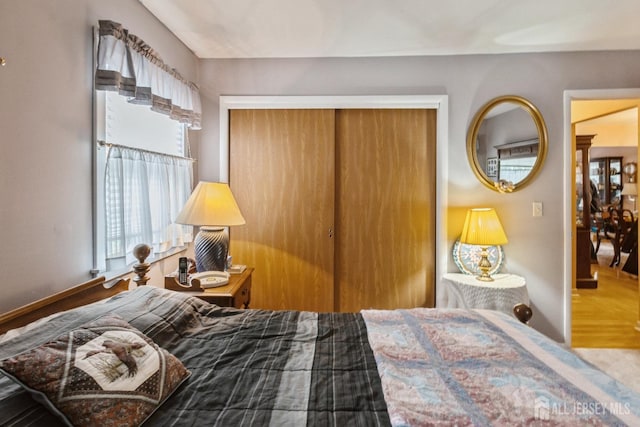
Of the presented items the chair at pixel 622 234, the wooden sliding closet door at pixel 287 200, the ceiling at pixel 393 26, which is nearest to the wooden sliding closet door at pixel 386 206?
the wooden sliding closet door at pixel 287 200

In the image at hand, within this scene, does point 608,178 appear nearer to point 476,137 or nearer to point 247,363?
point 476,137

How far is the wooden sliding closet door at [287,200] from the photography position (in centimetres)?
293

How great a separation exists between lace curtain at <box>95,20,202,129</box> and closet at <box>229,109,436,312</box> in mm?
669

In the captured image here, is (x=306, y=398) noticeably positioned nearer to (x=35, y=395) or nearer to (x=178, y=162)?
(x=35, y=395)

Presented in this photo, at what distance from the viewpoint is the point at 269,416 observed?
2.93ft

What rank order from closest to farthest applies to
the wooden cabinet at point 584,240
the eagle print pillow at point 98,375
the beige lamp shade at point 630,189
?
the eagle print pillow at point 98,375 → the wooden cabinet at point 584,240 → the beige lamp shade at point 630,189

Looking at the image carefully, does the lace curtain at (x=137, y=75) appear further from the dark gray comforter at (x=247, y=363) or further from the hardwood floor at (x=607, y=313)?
the hardwood floor at (x=607, y=313)

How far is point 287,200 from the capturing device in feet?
9.66

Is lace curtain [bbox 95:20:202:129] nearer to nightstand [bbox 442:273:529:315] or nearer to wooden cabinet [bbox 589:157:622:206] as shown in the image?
nightstand [bbox 442:273:529:315]

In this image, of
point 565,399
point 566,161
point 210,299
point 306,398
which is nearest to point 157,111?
point 210,299

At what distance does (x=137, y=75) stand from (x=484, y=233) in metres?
2.53

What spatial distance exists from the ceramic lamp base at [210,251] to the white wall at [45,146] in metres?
0.68

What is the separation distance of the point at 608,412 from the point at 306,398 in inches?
31.2

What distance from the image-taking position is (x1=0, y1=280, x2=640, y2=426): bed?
83 centimetres
